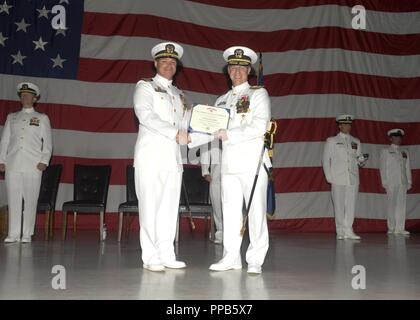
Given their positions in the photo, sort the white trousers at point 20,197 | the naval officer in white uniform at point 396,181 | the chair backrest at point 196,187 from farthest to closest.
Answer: the naval officer in white uniform at point 396,181, the chair backrest at point 196,187, the white trousers at point 20,197

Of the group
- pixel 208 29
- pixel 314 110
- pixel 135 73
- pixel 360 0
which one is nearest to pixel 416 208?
pixel 314 110

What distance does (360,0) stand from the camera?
29.8ft

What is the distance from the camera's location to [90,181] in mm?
7406

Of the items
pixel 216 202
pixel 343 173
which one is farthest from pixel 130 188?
pixel 343 173

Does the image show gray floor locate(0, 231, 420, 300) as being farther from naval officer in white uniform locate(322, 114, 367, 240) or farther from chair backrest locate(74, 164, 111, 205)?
naval officer in white uniform locate(322, 114, 367, 240)

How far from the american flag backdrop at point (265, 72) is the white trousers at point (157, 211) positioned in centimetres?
390

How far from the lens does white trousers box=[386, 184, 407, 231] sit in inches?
335

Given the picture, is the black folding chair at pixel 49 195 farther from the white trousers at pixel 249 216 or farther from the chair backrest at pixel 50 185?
the white trousers at pixel 249 216

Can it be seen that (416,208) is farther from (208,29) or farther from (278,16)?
(208,29)

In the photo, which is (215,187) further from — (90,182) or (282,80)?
(282,80)

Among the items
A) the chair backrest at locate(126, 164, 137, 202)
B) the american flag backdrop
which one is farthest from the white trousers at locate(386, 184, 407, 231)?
the chair backrest at locate(126, 164, 137, 202)

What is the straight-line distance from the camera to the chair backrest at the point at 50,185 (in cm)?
691

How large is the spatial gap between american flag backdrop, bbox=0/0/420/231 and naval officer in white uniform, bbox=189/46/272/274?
413 cm

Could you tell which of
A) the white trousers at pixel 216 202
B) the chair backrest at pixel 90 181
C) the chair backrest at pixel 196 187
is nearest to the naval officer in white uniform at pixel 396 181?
the chair backrest at pixel 196 187
